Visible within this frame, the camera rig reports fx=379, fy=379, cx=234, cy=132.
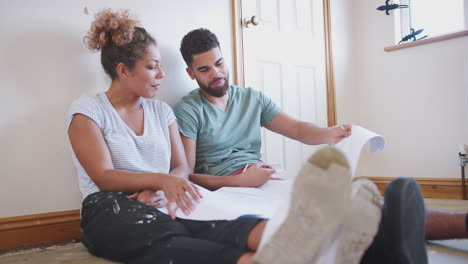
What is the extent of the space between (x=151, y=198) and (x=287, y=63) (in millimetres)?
1257

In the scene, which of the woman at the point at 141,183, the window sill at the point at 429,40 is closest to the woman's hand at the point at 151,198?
the woman at the point at 141,183

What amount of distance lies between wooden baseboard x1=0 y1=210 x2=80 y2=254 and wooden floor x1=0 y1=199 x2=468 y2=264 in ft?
0.19

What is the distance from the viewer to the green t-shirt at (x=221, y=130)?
1.41 meters

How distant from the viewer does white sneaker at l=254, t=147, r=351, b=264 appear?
60 centimetres

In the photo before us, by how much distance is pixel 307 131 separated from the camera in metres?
1.50

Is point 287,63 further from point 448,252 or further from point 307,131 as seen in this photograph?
point 448,252

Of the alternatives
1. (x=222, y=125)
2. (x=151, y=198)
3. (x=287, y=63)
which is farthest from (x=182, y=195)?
(x=287, y=63)

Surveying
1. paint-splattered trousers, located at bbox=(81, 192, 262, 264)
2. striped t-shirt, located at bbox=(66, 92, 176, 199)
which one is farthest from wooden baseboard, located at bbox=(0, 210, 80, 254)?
paint-splattered trousers, located at bbox=(81, 192, 262, 264)

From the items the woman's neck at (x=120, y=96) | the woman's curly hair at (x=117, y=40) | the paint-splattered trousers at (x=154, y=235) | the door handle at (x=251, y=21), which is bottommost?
the paint-splattered trousers at (x=154, y=235)

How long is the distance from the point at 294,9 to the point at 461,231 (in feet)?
4.88

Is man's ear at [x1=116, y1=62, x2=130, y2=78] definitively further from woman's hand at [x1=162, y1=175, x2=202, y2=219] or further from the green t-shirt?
woman's hand at [x1=162, y1=175, x2=202, y2=219]

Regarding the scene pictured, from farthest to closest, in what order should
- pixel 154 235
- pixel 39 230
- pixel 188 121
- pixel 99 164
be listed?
pixel 188 121 → pixel 39 230 → pixel 99 164 → pixel 154 235

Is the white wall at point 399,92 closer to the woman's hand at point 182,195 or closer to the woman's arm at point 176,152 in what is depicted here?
the woman's arm at point 176,152

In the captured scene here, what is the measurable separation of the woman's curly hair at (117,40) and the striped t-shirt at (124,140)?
129 mm
